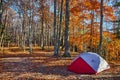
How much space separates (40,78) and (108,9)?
1780 cm

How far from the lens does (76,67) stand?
48.9 ft

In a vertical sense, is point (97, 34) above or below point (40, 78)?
above

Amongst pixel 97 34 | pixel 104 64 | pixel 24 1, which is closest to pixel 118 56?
pixel 97 34

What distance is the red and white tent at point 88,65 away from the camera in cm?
1437

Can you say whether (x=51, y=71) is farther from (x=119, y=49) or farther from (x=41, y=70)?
(x=119, y=49)

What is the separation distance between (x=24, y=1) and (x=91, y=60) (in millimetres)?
21202

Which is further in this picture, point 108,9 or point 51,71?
point 108,9

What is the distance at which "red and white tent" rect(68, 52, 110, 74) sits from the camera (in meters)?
14.4

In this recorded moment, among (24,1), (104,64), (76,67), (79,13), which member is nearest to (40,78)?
(76,67)

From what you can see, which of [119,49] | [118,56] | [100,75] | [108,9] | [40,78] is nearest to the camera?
[40,78]

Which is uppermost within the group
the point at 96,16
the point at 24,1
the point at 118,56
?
the point at 24,1

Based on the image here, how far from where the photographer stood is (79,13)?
102 feet

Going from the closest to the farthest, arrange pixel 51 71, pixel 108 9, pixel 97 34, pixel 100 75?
pixel 100 75
pixel 51 71
pixel 108 9
pixel 97 34

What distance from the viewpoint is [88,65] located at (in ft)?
47.9
